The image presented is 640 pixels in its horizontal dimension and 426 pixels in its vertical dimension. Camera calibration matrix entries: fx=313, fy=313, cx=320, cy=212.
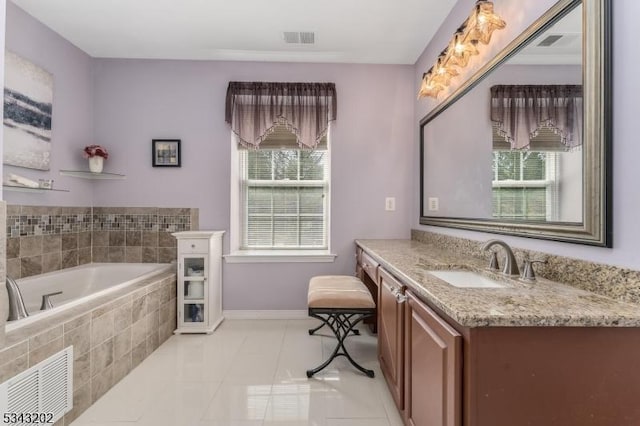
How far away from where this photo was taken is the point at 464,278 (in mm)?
1691

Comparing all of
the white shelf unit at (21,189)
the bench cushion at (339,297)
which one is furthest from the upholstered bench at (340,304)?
the white shelf unit at (21,189)

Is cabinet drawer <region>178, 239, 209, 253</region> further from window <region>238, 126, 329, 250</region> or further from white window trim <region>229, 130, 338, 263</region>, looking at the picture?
window <region>238, 126, 329, 250</region>

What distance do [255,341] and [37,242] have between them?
1.94 m

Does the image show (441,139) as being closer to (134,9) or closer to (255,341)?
(255,341)

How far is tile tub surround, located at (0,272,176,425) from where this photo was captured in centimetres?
146

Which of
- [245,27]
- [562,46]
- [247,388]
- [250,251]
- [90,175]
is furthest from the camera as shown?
[250,251]

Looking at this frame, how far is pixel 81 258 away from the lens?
3.00 m

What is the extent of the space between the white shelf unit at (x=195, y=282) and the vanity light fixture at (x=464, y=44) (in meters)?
2.28

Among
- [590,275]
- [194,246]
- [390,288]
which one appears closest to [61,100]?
[194,246]

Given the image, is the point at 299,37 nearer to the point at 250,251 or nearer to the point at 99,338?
the point at 250,251

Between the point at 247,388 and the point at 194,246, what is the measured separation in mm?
1388

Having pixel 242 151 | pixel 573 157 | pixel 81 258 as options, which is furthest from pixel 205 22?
pixel 573 157

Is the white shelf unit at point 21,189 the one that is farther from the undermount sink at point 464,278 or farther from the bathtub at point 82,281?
the undermount sink at point 464,278

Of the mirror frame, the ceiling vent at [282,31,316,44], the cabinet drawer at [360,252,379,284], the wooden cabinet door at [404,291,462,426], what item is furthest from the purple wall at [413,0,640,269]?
the ceiling vent at [282,31,316,44]
